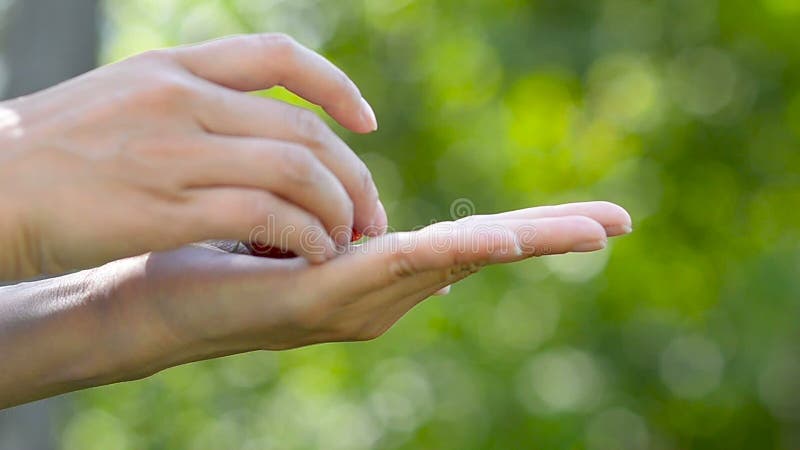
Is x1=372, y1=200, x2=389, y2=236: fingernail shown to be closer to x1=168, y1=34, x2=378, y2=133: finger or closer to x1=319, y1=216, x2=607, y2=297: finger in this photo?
x1=319, y1=216, x2=607, y2=297: finger

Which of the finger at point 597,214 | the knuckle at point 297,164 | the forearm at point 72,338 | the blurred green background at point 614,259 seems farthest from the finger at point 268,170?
the blurred green background at point 614,259

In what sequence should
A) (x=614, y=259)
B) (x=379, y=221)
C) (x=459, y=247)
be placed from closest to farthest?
1. (x=459, y=247)
2. (x=379, y=221)
3. (x=614, y=259)

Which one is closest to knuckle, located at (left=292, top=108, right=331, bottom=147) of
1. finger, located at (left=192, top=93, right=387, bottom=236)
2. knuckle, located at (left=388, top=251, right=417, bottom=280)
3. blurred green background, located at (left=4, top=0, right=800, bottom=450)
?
finger, located at (left=192, top=93, right=387, bottom=236)

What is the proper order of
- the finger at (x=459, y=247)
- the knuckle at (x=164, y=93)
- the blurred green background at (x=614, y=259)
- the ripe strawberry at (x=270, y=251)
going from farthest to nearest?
the blurred green background at (x=614, y=259) < the ripe strawberry at (x=270, y=251) < the finger at (x=459, y=247) < the knuckle at (x=164, y=93)

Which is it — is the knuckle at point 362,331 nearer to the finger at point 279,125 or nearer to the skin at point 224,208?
the skin at point 224,208

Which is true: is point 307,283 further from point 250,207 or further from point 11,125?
point 11,125

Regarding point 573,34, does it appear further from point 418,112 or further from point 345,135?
point 345,135

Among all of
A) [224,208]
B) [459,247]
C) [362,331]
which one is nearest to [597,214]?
[459,247]
